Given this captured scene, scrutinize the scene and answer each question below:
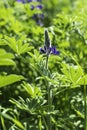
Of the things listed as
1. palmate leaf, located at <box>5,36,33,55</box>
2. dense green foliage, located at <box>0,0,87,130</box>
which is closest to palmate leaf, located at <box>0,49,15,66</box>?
dense green foliage, located at <box>0,0,87,130</box>

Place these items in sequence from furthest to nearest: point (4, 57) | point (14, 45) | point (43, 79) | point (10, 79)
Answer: point (43, 79), point (14, 45), point (4, 57), point (10, 79)

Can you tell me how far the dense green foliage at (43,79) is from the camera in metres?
1.39

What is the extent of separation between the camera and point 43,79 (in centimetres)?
215

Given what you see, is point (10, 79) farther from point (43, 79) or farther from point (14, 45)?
point (43, 79)

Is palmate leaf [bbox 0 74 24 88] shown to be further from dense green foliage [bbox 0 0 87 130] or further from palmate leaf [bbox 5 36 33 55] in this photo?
palmate leaf [bbox 5 36 33 55]

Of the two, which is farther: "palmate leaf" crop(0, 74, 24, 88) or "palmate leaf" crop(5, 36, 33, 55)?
"palmate leaf" crop(5, 36, 33, 55)

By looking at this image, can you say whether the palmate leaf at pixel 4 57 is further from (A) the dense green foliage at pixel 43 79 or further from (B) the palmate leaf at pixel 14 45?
(B) the palmate leaf at pixel 14 45

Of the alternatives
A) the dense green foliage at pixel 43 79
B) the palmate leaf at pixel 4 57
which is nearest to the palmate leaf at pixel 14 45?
the dense green foliage at pixel 43 79

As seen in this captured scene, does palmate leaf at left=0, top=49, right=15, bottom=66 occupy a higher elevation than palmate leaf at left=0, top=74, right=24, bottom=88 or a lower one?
higher

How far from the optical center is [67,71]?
1307 mm

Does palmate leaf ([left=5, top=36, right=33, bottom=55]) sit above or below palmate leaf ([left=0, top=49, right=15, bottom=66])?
above

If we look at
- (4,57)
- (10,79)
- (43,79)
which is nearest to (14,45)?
(4,57)

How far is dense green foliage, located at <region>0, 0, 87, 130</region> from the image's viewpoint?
1.39 meters

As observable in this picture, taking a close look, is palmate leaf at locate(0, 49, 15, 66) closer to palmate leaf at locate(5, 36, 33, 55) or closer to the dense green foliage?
the dense green foliage
